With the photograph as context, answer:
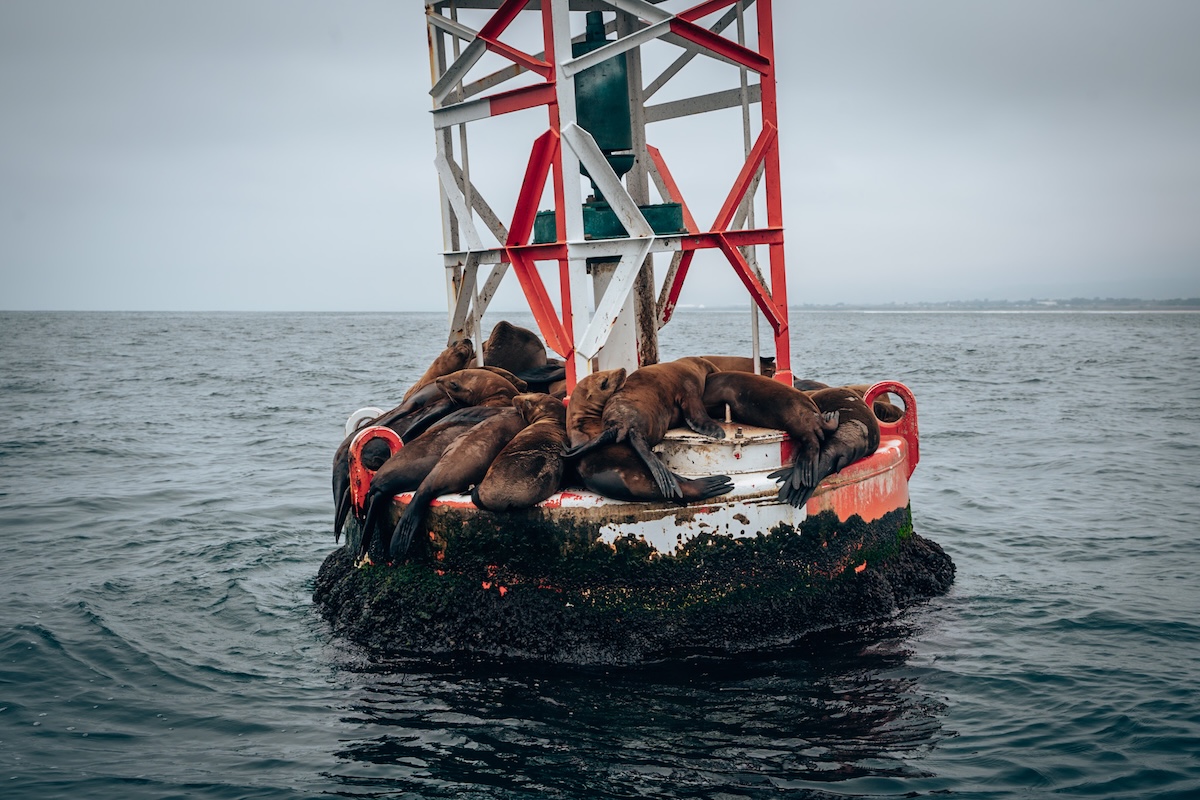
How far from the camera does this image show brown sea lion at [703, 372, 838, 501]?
7.26 m

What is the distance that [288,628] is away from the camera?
27.3 feet

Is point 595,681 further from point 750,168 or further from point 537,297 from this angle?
point 750,168

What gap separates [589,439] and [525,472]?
530mm

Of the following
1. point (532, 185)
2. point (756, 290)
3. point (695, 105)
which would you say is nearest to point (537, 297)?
point (532, 185)

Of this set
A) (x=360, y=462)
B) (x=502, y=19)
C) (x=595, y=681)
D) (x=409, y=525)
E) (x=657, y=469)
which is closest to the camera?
(x=595, y=681)

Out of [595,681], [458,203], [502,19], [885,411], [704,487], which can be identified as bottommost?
[595,681]

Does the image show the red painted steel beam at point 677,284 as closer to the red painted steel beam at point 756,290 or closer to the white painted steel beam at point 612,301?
the red painted steel beam at point 756,290

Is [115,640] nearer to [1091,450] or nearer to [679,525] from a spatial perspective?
[679,525]

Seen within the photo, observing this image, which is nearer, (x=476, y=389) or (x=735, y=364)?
(x=476, y=389)

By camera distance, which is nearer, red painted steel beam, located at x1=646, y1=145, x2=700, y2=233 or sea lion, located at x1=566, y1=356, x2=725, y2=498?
sea lion, located at x1=566, y1=356, x2=725, y2=498

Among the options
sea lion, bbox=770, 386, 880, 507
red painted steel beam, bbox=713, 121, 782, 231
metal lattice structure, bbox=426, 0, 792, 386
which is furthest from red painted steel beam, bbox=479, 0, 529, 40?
sea lion, bbox=770, 386, 880, 507

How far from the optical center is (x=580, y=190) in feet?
25.3

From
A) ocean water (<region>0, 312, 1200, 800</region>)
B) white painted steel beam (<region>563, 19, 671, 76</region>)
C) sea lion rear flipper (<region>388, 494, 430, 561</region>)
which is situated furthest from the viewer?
white painted steel beam (<region>563, 19, 671, 76</region>)

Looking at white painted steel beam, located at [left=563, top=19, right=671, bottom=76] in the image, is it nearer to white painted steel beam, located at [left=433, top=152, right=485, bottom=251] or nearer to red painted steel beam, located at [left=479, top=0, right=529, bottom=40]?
red painted steel beam, located at [left=479, top=0, right=529, bottom=40]
